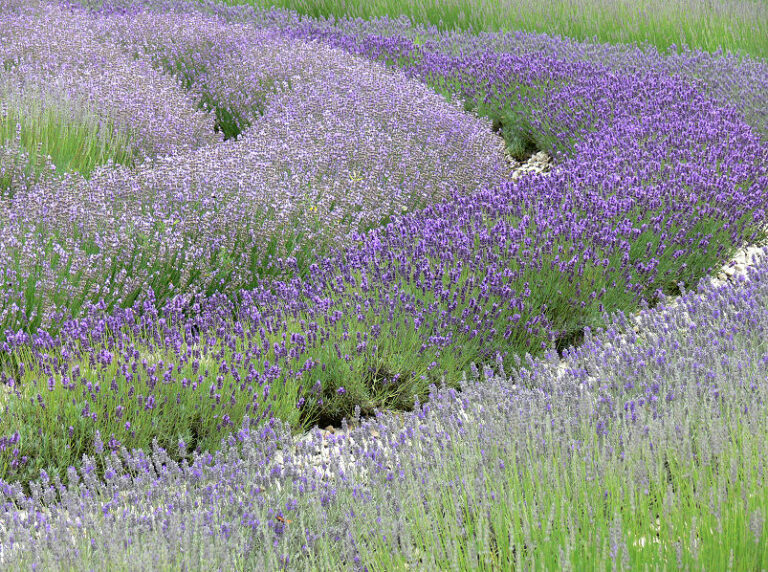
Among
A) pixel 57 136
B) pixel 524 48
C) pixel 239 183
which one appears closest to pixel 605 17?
pixel 524 48

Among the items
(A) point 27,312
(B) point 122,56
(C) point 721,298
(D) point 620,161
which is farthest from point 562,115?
(A) point 27,312

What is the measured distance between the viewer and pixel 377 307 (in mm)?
3820

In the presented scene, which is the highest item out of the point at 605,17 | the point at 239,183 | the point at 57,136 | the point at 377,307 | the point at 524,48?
the point at 605,17

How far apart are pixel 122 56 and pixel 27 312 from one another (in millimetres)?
4426

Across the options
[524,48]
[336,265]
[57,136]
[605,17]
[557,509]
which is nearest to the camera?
[557,509]

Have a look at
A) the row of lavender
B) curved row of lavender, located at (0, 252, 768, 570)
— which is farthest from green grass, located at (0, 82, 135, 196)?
curved row of lavender, located at (0, 252, 768, 570)

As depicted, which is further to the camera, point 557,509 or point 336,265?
point 336,265

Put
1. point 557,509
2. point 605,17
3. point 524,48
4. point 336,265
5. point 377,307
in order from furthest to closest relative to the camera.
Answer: point 605,17 < point 524,48 < point 336,265 < point 377,307 < point 557,509

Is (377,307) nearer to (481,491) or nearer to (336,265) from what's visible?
(336,265)

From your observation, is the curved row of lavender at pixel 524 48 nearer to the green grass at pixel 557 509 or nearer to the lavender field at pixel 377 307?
the lavender field at pixel 377 307

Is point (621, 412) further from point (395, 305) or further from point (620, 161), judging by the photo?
point (620, 161)

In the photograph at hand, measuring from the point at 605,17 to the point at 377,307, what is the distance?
22.8 ft

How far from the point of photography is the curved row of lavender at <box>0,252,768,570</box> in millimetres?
1987

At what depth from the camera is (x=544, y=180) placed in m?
5.24
